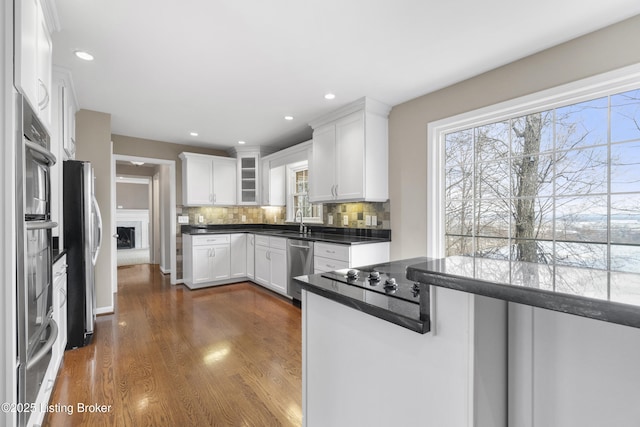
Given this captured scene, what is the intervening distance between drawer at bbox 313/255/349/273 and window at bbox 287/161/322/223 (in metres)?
1.19

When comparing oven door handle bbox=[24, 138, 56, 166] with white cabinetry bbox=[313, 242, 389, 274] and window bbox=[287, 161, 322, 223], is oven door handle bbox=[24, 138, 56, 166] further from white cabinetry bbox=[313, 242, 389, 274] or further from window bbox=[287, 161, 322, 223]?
window bbox=[287, 161, 322, 223]

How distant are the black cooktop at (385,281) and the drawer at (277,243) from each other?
2519mm

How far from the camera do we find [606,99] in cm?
202

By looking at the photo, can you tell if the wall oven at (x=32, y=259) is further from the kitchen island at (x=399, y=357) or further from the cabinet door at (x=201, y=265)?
the cabinet door at (x=201, y=265)

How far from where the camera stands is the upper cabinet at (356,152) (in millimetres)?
3260

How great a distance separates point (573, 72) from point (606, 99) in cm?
28

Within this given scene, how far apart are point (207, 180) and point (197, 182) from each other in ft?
0.56

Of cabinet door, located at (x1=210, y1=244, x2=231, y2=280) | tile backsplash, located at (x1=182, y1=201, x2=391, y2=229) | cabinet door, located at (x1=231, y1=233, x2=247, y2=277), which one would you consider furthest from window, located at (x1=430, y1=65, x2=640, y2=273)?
cabinet door, located at (x1=210, y1=244, x2=231, y2=280)

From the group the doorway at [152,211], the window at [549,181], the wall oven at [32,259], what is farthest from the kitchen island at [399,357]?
the doorway at [152,211]

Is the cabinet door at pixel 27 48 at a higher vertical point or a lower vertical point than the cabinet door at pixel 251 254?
higher

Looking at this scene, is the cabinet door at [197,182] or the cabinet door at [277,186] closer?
the cabinet door at [197,182]

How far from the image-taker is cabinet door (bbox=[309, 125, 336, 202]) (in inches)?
143

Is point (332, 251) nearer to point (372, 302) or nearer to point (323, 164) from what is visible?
point (323, 164)
